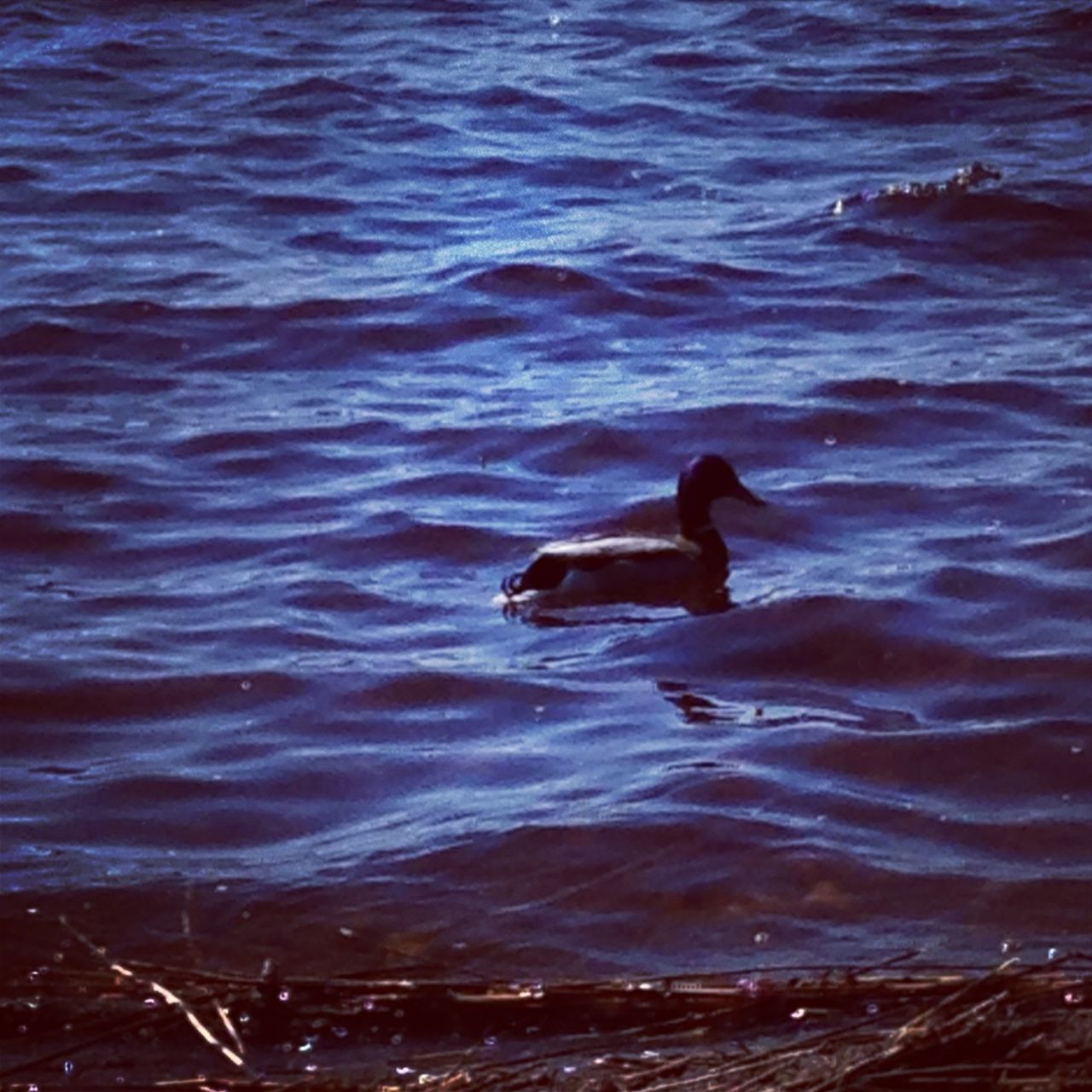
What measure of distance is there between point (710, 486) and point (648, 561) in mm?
549

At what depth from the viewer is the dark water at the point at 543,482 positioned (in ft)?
19.9

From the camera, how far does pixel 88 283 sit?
1246cm

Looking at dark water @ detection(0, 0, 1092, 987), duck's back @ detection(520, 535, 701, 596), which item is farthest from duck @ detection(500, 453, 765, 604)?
dark water @ detection(0, 0, 1092, 987)

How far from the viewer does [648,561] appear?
8648mm

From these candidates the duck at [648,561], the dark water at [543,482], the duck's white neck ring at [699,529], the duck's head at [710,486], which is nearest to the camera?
the dark water at [543,482]

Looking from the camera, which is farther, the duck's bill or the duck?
the duck's bill

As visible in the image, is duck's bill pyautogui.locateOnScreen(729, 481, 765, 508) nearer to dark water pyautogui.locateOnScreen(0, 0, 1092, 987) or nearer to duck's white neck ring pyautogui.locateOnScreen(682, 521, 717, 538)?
dark water pyautogui.locateOnScreen(0, 0, 1092, 987)

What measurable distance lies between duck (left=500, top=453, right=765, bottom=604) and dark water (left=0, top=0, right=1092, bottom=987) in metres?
0.11

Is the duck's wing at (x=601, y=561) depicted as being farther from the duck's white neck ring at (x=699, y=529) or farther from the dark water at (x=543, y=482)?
the dark water at (x=543, y=482)

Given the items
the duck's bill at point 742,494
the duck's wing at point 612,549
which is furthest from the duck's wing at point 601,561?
the duck's bill at point 742,494

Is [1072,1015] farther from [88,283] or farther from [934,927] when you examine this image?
[88,283]

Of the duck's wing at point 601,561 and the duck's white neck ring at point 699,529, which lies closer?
the duck's wing at point 601,561

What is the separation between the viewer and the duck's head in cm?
903

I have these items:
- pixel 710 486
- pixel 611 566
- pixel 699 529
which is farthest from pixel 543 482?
pixel 611 566
